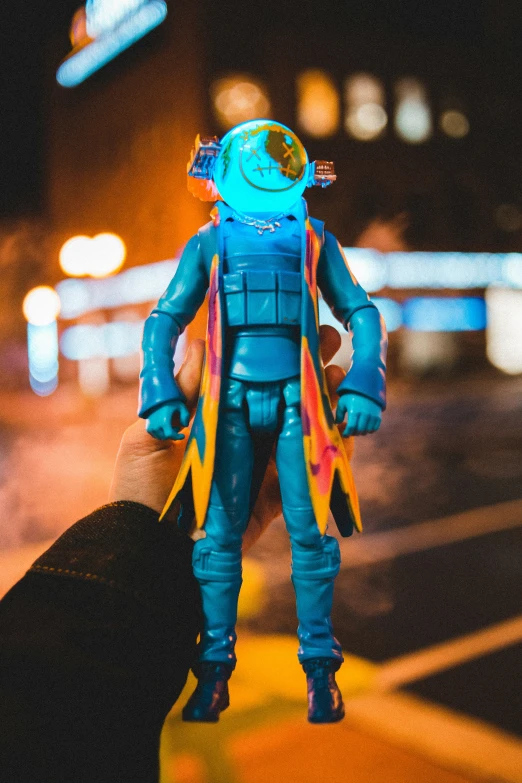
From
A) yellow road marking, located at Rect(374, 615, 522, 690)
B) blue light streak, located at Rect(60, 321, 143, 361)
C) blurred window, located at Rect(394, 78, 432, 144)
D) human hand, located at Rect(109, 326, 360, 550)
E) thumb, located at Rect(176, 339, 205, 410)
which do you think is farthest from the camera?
blue light streak, located at Rect(60, 321, 143, 361)

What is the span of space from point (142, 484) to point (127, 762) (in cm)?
69

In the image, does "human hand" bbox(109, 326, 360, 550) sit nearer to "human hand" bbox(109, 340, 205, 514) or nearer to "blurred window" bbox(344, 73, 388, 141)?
"human hand" bbox(109, 340, 205, 514)

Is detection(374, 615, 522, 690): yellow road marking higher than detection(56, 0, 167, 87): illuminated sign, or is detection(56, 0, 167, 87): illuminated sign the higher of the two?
detection(56, 0, 167, 87): illuminated sign

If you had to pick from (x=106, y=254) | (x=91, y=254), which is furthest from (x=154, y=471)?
(x=91, y=254)

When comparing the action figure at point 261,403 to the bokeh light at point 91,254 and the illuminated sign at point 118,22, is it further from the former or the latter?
the bokeh light at point 91,254

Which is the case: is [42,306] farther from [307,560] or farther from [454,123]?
[307,560]

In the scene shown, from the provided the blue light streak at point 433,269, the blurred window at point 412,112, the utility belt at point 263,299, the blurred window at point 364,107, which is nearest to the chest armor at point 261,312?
the utility belt at point 263,299

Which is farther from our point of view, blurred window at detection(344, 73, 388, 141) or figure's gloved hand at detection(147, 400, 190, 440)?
blurred window at detection(344, 73, 388, 141)

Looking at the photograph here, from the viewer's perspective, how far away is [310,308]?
1.27m

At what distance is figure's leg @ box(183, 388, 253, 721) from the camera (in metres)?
1.25

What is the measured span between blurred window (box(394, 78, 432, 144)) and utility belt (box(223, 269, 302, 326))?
1342 cm

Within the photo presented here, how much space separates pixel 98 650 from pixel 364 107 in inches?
544

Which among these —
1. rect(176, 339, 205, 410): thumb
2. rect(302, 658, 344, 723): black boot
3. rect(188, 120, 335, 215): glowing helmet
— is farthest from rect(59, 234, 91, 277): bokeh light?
rect(302, 658, 344, 723): black boot

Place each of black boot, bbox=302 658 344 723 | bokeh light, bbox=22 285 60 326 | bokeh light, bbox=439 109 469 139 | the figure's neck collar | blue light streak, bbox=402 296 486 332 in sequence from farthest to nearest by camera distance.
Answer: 1. bokeh light, bbox=22 285 60 326
2. bokeh light, bbox=439 109 469 139
3. blue light streak, bbox=402 296 486 332
4. the figure's neck collar
5. black boot, bbox=302 658 344 723
